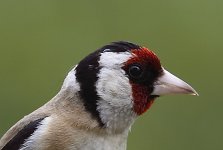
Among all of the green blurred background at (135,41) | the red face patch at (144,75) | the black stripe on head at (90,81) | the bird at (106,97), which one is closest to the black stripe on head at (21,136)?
the bird at (106,97)

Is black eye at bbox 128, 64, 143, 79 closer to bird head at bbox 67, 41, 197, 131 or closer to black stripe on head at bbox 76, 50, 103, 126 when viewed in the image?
bird head at bbox 67, 41, 197, 131

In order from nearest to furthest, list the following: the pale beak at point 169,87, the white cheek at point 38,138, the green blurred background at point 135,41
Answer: the white cheek at point 38,138
the pale beak at point 169,87
the green blurred background at point 135,41

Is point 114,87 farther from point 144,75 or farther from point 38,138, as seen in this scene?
point 38,138

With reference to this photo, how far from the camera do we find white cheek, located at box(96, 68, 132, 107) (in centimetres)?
329

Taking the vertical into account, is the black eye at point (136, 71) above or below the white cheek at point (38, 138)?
above

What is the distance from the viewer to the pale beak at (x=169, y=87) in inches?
131

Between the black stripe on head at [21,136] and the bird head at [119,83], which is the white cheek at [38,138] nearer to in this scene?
the black stripe on head at [21,136]

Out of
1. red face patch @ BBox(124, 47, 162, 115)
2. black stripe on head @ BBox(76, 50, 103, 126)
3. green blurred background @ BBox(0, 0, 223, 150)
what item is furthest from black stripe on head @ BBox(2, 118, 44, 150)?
green blurred background @ BBox(0, 0, 223, 150)

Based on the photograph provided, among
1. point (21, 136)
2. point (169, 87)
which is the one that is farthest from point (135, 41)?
point (21, 136)

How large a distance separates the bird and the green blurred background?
148 cm

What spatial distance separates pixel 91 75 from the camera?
3.30 meters

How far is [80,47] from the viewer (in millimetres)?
5352

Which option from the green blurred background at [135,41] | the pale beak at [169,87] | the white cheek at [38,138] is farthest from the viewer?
the green blurred background at [135,41]

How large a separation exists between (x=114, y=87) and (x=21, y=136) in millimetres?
319
